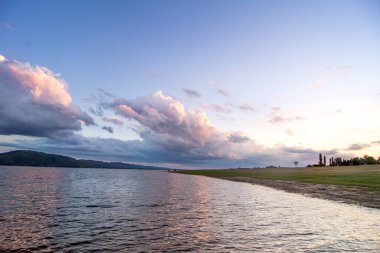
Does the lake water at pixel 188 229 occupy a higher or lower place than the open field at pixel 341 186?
lower

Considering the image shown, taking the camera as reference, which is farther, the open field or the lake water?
the open field

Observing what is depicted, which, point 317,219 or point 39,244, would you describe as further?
point 317,219

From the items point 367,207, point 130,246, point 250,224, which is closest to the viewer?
point 130,246

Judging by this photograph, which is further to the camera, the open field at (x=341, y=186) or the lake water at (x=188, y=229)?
the open field at (x=341, y=186)

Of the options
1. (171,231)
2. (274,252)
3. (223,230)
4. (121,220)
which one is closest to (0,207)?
(121,220)

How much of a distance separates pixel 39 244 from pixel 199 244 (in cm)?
1059

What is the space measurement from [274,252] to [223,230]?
6963mm

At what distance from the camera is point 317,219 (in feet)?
100

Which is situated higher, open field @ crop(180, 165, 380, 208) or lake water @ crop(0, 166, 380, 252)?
open field @ crop(180, 165, 380, 208)

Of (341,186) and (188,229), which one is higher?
(341,186)

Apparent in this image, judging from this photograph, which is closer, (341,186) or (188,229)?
(188,229)

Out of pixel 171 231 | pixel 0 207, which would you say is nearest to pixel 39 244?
pixel 171 231

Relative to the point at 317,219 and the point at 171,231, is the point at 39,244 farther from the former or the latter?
the point at 317,219

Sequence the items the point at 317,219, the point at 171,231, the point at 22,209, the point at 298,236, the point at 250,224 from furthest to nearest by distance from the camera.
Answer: the point at 22,209
the point at 317,219
the point at 250,224
the point at 171,231
the point at 298,236
